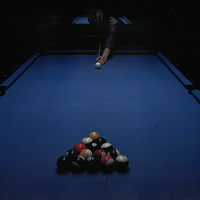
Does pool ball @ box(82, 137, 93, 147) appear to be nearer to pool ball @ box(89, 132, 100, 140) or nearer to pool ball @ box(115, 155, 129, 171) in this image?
pool ball @ box(89, 132, 100, 140)

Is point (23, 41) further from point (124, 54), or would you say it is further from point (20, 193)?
point (20, 193)

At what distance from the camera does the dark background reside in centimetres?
537

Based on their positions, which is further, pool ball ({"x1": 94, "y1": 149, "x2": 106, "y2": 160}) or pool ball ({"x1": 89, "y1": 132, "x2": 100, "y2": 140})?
pool ball ({"x1": 89, "y1": 132, "x2": 100, "y2": 140})

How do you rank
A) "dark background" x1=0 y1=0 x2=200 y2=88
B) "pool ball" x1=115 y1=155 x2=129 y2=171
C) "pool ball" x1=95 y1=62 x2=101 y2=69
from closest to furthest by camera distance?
"pool ball" x1=115 y1=155 x2=129 y2=171, "pool ball" x1=95 y1=62 x2=101 y2=69, "dark background" x1=0 y1=0 x2=200 y2=88

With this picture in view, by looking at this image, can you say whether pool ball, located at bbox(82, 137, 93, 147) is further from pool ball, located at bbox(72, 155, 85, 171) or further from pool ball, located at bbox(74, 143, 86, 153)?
pool ball, located at bbox(72, 155, 85, 171)

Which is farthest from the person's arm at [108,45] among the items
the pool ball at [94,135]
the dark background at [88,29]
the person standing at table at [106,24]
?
the pool ball at [94,135]

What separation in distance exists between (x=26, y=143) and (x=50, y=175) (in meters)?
0.39

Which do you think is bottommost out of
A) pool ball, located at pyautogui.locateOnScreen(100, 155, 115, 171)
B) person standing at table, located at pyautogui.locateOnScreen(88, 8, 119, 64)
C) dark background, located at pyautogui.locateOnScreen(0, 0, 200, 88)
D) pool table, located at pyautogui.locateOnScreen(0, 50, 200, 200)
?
dark background, located at pyautogui.locateOnScreen(0, 0, 200, 88)

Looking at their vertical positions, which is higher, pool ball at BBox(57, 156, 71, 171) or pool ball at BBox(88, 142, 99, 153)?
pool ball at BBox(57, 156, 71, 171)

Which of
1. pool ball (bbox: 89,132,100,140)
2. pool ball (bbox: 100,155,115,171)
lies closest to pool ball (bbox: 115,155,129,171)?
pool ball (bbox: 100,155,115,171)

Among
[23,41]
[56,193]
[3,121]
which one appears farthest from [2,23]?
[56,193]

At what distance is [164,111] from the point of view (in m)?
2.02

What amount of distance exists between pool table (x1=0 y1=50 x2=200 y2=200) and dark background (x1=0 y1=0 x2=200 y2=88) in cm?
164

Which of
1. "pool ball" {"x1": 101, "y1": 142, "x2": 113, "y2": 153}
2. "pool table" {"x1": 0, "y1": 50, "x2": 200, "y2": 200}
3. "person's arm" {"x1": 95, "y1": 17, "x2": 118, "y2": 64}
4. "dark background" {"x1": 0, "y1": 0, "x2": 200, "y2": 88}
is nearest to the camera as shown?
"pool table" {"x1": 0, "y1": 50, "x2": 200, "y2": 200}
